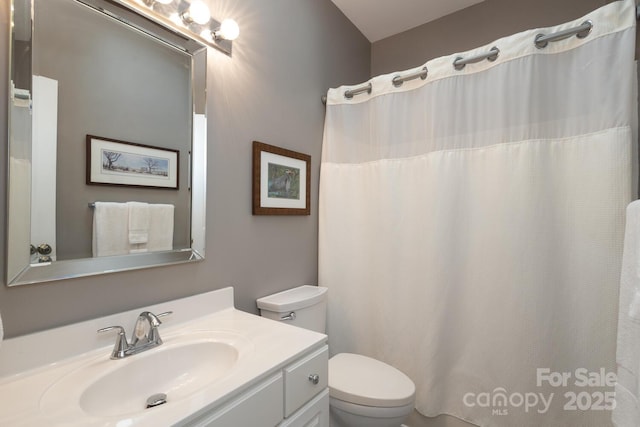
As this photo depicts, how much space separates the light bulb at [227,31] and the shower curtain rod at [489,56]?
0.76m

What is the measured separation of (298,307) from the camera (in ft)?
4.76

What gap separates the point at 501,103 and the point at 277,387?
1529mm

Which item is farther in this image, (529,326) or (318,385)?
(529,326)

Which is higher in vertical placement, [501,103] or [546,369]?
[501,103]

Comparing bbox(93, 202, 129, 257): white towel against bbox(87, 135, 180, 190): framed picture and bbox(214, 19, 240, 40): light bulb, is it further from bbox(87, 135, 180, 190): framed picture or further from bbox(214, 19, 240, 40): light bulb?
bbox(214, 19, 240, 40): light bulb

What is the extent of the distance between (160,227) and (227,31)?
0.84 metres

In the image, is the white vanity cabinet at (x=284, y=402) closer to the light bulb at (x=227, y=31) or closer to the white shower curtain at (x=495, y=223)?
the white shower curtain at (x=495, y=223)

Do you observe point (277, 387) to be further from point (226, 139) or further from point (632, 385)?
point (632, 385)

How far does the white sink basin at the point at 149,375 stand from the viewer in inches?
29.2

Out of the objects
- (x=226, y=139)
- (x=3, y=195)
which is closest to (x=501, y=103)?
(x=226, y=139)

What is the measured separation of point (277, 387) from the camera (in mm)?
849

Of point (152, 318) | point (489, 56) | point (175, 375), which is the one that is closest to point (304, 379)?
point (175, 375)

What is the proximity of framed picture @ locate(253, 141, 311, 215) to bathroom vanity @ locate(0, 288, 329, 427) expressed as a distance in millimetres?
564

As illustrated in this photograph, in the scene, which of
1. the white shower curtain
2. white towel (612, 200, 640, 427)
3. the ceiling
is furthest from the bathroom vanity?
the ceiling
